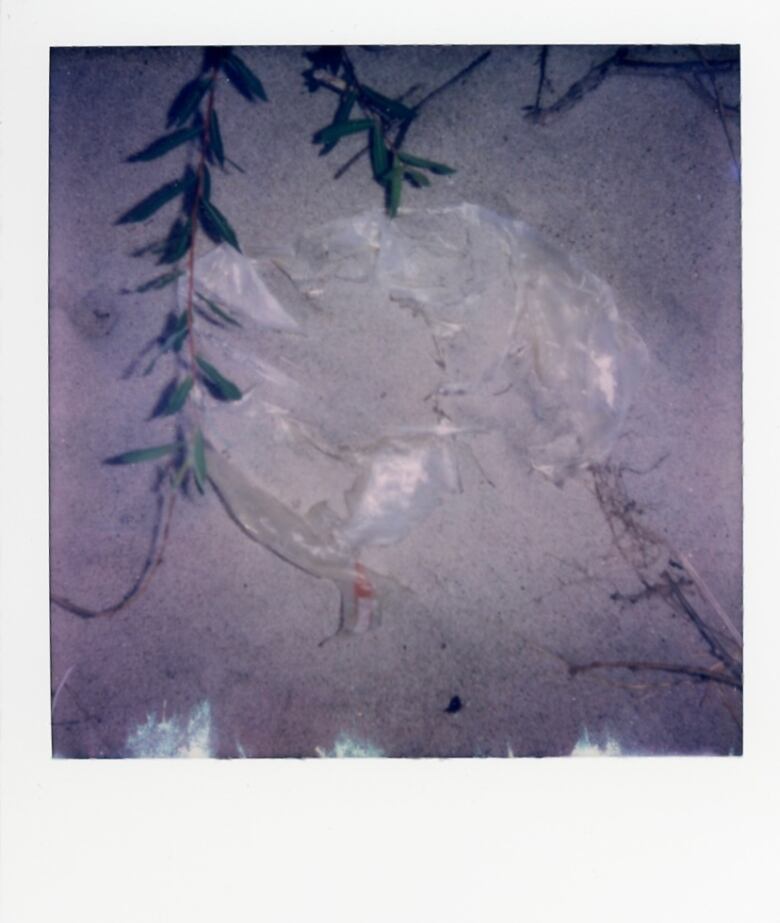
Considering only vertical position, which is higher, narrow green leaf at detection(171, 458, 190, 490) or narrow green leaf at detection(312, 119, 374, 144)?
narrow green leaf at detection(312, 119, 374, 144)

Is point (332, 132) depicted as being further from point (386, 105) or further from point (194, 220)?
point (194, 220)

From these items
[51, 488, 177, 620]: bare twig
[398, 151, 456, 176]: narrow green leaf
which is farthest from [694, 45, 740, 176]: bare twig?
[51, 488, 177, 620]: bare twig

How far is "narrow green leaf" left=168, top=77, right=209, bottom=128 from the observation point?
1.07 meters

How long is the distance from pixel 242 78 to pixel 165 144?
0.46 ft

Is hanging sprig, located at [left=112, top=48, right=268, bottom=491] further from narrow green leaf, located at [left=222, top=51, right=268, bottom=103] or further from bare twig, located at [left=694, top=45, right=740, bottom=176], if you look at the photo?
bare twig, located at [left=694, top=45, right=740, bottom=176]

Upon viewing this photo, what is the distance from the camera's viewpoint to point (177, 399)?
3.53ft

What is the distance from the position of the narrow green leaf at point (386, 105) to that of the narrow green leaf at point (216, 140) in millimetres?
205

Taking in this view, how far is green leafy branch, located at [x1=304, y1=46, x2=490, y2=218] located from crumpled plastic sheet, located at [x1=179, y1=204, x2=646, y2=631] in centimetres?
5

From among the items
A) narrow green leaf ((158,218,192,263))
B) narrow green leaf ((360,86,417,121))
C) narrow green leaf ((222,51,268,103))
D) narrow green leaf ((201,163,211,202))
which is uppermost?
narrow green leaf ((222,51,268,103))

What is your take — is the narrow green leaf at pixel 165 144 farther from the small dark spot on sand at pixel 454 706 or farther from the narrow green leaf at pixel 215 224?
the small dark spot on sand at pixel 454 706

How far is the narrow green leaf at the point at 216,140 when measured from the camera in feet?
3.50

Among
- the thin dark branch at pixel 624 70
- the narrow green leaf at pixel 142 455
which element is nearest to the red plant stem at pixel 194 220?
the narrow green leaf at pixel 142 455
